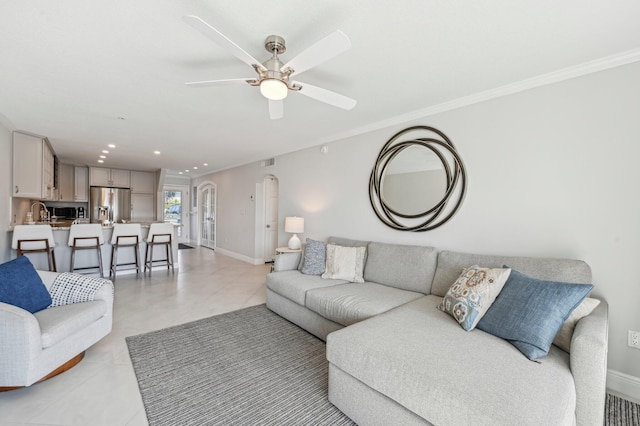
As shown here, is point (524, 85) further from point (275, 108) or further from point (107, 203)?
point (107, 203)

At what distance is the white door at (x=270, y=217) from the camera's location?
20.7 feet

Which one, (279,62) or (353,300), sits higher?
(279,62)

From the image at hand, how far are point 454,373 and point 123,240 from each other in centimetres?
547

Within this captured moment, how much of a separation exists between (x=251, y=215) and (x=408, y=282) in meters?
4.28

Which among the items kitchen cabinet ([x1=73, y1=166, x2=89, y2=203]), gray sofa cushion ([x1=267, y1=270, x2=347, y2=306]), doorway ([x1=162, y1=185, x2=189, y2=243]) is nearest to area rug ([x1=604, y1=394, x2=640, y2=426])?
gray sofa cushion ([x1=267, y1=270, x2=347, y2=306])

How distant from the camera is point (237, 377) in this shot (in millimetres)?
2084

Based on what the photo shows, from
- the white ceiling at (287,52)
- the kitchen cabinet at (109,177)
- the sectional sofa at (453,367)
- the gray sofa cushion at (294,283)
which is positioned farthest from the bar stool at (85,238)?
the sectional sofa at (453,367)

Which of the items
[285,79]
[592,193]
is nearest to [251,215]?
[285,79]

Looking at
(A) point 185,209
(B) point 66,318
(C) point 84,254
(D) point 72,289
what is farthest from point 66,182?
(B) point 66,318

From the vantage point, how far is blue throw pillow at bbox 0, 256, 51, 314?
1.98 metres

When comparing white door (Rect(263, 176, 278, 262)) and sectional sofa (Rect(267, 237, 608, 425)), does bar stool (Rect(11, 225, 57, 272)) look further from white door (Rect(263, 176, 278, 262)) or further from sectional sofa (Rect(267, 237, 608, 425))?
sectional sofa (Rect(267, 237, 608, 425))

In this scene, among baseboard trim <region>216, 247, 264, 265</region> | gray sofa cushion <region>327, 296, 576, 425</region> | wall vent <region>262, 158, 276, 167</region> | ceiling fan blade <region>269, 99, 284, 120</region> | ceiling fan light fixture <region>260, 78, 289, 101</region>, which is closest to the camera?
gray sofa cushion <region>327, 296, 576, 425</region>

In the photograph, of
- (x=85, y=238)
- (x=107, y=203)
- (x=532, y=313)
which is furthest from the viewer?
(x=107, y=203)

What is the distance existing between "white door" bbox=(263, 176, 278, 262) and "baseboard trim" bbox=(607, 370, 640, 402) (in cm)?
546
